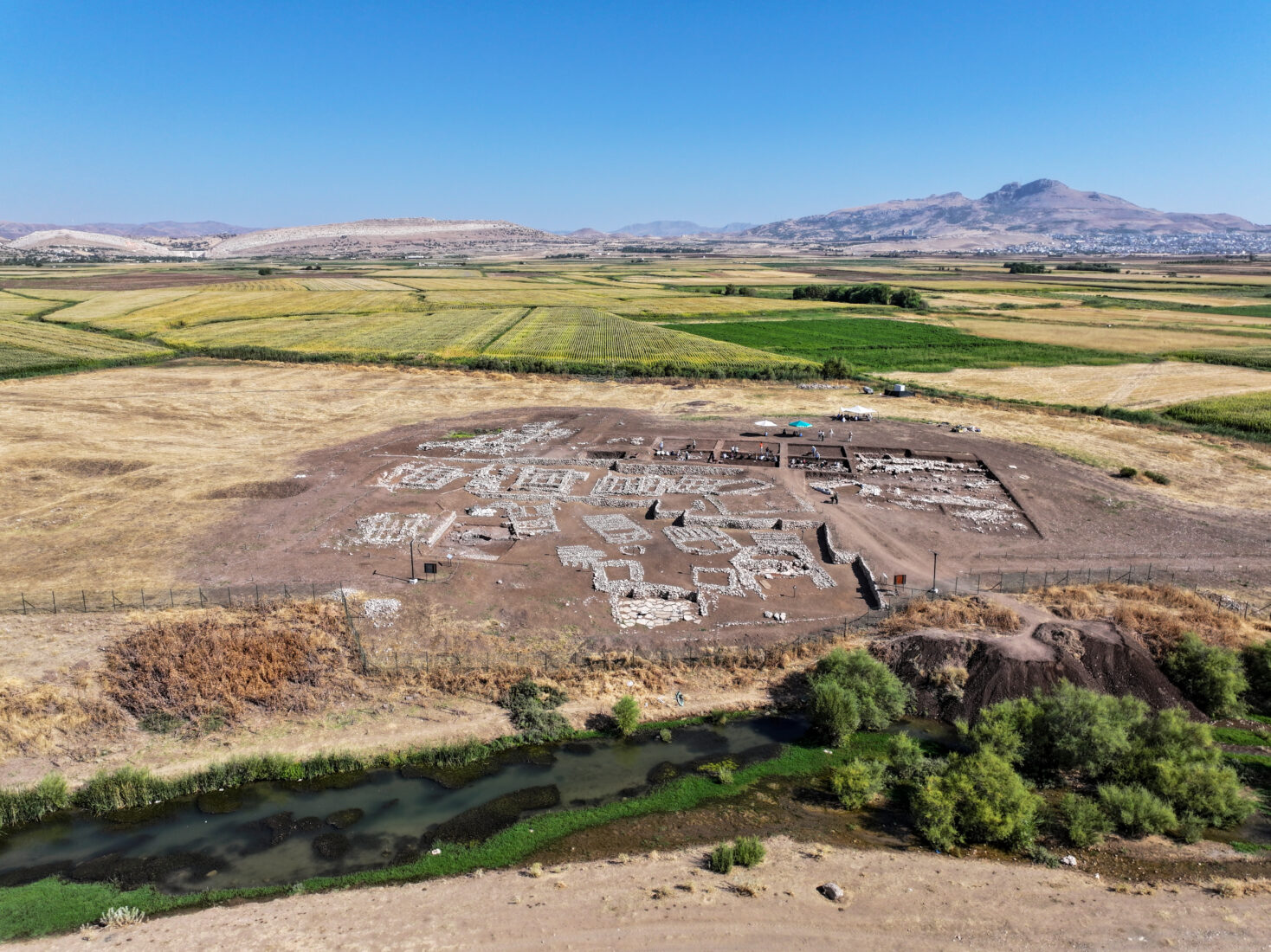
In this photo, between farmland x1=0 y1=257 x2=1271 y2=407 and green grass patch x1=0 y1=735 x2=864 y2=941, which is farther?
farmland x1=0 y1=257 x2=1271 y2=407

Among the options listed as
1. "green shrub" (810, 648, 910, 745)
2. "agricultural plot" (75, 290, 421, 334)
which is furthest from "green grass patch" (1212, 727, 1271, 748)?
"agricultural plot" (75, 290, 421, 334)

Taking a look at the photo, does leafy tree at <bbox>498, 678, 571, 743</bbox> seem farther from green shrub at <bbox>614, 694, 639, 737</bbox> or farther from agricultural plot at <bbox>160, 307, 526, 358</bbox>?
agricultural plot at <bbox>160, 307, 526, 358</bbox>

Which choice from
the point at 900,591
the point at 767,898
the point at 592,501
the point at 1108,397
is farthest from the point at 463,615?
the point at 1108,397

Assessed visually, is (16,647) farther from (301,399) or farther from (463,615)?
(301,399)

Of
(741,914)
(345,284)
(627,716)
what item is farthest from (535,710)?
(345,284)

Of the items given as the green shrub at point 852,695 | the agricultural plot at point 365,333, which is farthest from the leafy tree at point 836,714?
the agricultural plot at point 365,333

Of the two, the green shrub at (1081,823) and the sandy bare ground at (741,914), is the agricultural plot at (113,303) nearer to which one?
the sandy bare ground at (741,914)
